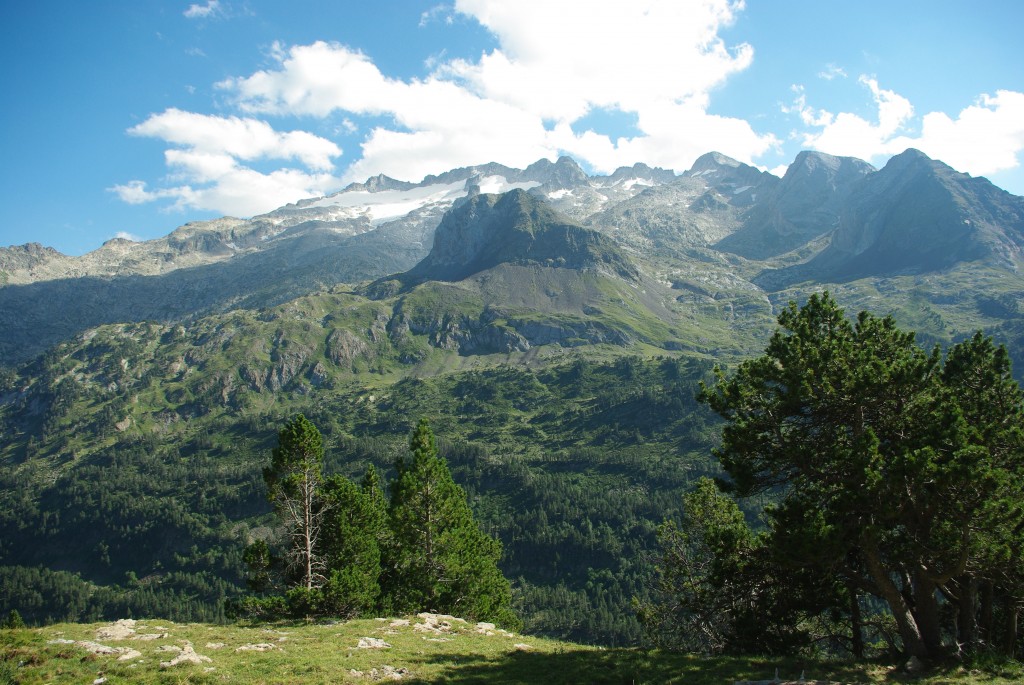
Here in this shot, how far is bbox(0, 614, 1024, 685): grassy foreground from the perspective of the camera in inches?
806

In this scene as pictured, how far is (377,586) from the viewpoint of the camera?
134ft

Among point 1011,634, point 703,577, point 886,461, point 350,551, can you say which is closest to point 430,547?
point 350,551

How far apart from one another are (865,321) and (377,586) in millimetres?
35879

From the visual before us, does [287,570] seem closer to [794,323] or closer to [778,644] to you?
[778,644]

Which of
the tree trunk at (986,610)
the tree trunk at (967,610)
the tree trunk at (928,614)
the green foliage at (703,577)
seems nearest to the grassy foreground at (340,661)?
the tree trunk at (928,614)

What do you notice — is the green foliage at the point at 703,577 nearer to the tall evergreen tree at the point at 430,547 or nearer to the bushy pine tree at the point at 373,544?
the tall evergreen tree at the point at 430,547

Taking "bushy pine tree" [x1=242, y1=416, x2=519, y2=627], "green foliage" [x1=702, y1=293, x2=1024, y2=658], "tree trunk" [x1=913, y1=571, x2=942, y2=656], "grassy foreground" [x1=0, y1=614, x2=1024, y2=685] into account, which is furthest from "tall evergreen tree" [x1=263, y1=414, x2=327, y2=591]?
"tree trunk" [x1=913, y1=571, x2=942, y2=656]

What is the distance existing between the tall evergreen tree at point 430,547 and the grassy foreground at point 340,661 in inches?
498

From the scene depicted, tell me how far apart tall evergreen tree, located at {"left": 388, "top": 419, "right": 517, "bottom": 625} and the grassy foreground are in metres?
12.6

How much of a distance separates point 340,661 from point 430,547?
64.8ft

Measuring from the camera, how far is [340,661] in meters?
23.6

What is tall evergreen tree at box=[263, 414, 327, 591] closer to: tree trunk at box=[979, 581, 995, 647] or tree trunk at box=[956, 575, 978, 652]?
tree trunk at box=[956, 575, 978, 652]

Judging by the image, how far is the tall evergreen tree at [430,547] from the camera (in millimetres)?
42812

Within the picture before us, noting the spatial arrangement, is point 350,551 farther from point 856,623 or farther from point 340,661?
point 856,623
